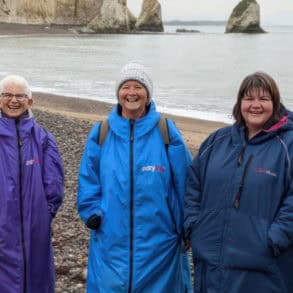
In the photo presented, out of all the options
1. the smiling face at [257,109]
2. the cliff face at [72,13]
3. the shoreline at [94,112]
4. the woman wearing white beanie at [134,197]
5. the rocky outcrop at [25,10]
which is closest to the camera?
the smiling face at [257,109]

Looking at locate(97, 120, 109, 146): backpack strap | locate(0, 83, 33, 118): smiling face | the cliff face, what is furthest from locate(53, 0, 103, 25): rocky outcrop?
locate(97, 120, 109, 146): backpack strap

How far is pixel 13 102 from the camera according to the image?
347 centimetres

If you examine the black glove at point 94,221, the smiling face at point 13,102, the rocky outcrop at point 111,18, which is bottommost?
the black glove at point 94,221

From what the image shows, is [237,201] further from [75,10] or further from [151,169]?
[75,10]

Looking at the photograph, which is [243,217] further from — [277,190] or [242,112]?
[242,112]

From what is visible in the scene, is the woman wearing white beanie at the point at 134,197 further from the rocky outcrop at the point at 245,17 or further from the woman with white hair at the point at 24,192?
the rocky outcrop at the point at 245,17

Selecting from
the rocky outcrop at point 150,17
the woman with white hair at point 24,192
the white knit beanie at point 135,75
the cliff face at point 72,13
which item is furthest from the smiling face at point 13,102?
the rocky outcrop at point 150,17

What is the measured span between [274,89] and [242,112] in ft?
0.72

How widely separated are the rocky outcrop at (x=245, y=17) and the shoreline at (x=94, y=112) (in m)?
112

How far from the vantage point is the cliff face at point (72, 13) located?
312 feet

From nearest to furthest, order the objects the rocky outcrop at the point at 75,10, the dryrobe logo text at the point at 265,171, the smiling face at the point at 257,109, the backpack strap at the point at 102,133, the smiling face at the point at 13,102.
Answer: the dryrobe logo text at the point at 265,171
the smiling face at the point at 257,109
the backpack strap at the point at 102,133
the smiling face at the point at 13,102
the rocky outcrop at the point at 75,10

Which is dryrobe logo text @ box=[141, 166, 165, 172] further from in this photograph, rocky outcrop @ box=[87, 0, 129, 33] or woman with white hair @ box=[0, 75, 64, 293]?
rocky outcrop @ box=[87, 0, 129, 33]

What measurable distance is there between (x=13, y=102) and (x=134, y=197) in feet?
3.30

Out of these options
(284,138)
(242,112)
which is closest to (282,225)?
(284,138)
